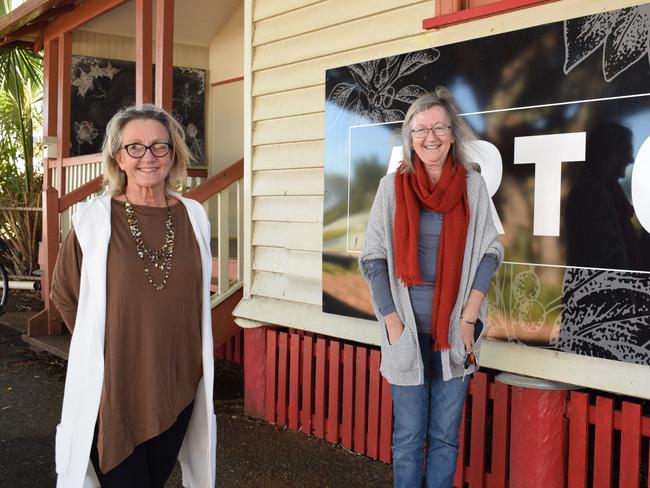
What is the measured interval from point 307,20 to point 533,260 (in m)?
2.23

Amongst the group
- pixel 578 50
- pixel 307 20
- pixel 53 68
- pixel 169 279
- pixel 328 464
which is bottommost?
pixel 328 464

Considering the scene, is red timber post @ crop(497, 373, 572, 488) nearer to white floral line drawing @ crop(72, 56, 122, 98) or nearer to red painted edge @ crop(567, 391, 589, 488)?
red painted edge @ crop(567, 391, 589, 488)

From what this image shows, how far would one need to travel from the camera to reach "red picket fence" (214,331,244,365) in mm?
7055

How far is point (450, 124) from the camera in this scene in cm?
272

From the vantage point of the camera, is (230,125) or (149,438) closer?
(149,438)

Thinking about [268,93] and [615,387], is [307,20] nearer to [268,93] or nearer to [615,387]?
[268,93]

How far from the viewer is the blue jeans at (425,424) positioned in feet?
9.14

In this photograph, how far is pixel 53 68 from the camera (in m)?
9.18

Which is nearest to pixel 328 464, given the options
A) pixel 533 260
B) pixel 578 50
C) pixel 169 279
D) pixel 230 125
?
pixel 533 260

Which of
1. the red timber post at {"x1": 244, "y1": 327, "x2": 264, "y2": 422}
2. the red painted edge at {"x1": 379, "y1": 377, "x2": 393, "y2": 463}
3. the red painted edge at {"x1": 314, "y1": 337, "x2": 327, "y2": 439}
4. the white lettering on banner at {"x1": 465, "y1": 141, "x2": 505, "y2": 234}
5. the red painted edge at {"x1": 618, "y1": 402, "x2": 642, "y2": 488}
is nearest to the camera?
the red painted edge at {"x1": 618, "y1": 402, "x2": 642, "y2": 488}

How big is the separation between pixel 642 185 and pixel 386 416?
2.05m

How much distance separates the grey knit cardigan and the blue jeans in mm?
75

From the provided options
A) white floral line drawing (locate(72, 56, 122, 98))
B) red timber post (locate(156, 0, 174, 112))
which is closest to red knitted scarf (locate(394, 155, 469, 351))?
red timber post (locate(156, 0, 174, 112))

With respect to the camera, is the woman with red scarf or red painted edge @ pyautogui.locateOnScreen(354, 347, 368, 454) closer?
the woman with red scarf
